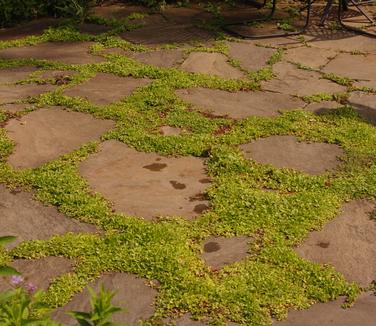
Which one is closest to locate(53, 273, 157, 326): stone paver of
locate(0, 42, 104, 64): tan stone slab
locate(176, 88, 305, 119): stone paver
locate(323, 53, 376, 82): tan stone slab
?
locate(176, 88, 305, 119): stone paver

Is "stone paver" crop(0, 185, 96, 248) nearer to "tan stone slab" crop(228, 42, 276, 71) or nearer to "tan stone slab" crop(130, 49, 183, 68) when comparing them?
"tan stone slab" crop(130, 49, 183, 68)

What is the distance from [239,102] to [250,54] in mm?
1189

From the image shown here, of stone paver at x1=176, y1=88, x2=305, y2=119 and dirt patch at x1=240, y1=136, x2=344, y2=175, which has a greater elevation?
stone paver at x1=176, y1=88, x2=305, y2=119

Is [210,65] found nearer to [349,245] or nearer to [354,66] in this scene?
[354,66]

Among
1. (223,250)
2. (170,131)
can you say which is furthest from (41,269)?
(170,131)

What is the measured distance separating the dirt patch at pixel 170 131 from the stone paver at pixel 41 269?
1592mm

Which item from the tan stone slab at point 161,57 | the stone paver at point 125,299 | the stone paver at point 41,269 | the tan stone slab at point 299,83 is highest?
the tan stone slab at point 161,57

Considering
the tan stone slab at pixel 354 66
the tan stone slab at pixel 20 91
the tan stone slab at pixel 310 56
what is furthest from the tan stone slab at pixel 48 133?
the tan stone slab at pixel 354 66

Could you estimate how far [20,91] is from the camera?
516 cm

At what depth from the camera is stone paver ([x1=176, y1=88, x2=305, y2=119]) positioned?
4.95m

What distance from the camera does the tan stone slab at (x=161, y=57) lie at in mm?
5883

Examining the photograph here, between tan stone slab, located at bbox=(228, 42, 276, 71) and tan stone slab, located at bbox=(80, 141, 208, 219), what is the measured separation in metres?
2.00

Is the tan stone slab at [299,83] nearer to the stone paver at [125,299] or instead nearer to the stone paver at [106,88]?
the stone paver at [106,88]

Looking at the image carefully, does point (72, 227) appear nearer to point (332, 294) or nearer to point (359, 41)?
point (332, 294)
